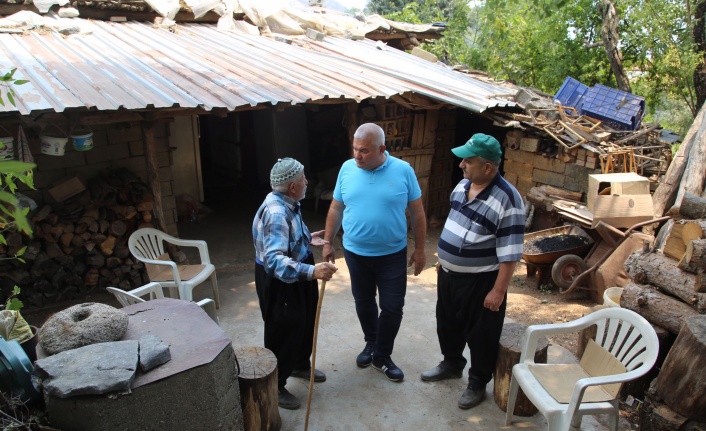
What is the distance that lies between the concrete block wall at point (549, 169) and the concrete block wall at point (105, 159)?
5.24m

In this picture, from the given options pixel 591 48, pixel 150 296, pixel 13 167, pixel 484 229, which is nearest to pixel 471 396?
pixel 484 229

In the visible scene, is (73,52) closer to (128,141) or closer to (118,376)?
(128,141)

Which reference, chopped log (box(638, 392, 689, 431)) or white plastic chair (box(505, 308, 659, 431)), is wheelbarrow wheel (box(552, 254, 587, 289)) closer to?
white plastic chair (box(505, 308, 659, 431))

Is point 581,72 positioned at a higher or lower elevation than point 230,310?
higher

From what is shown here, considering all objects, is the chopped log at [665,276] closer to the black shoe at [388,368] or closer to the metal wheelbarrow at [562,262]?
the metal wheelbarrow at [562,262]

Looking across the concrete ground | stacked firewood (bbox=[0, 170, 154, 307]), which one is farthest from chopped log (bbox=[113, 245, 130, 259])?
the concrete ground

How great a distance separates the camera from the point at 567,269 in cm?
611

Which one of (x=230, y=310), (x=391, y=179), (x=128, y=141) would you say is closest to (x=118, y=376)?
(x=391, y=179)

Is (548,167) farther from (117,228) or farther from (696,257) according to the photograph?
(117,228)

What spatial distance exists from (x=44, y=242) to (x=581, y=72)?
12400 millimetres

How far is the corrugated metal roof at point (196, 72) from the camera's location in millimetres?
5156

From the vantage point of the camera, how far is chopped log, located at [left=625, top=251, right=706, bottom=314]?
12.8 ft

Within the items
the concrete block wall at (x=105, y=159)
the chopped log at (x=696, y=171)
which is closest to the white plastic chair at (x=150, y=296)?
the concrete block wall at (x=105, y=159)

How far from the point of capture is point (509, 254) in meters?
3.32
